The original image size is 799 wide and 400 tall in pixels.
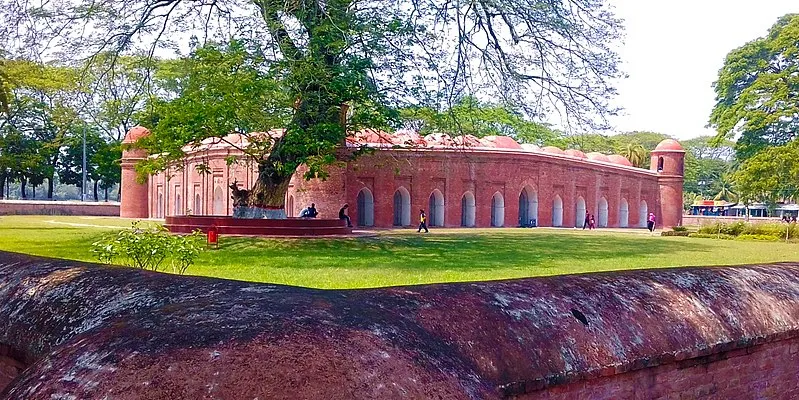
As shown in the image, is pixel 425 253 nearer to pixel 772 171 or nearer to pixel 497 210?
pixel 497 210

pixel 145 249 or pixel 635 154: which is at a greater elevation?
pixel 635 154

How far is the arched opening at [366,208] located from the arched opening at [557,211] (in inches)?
395

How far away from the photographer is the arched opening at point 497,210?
32531 mm

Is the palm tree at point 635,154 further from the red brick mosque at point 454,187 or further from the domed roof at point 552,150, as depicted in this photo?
the domed roof at point 552,150

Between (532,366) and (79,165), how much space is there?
46198mm

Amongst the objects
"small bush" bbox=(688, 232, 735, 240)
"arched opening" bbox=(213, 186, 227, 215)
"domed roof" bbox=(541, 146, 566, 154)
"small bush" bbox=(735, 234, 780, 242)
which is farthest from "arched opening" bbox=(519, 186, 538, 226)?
"arched opening" bbox=(213, 186, 227, 215)

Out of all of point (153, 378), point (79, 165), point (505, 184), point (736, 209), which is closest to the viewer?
point (153, 378)

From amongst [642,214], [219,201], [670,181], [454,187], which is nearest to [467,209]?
[454,187]

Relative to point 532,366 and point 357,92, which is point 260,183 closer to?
point 357,92

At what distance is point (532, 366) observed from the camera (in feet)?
7.20

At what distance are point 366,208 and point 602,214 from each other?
582 inches

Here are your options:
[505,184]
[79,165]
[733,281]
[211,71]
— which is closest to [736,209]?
[505,184]

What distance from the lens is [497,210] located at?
32.8 metres

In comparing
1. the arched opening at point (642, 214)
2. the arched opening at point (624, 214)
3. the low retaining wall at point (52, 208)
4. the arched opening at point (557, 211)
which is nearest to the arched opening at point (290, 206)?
the arched opening at point (557, 211)
